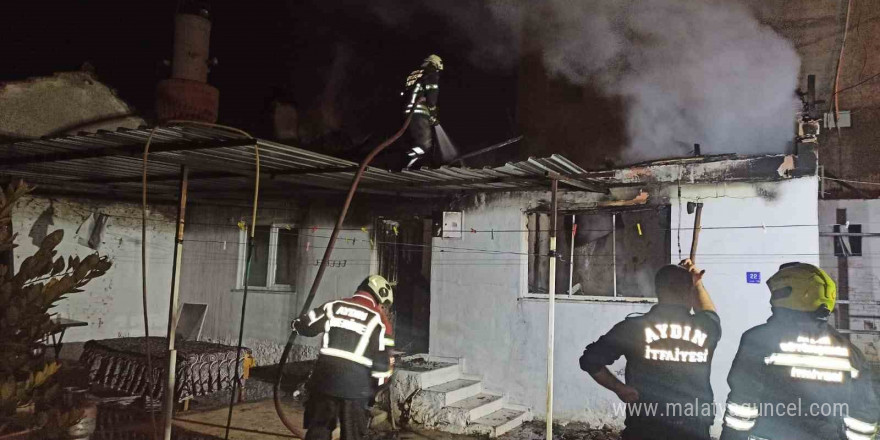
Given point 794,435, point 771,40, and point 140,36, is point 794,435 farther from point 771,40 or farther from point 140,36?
point 140,36

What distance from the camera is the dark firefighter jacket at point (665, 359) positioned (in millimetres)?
3492

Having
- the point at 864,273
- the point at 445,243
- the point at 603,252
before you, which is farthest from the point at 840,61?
the point at 445,243

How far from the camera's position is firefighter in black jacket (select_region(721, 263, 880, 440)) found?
11.4 ft

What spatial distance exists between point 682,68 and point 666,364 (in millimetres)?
7107

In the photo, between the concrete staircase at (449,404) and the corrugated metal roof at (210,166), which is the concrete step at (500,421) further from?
the corrugated metal roof at (210,166)

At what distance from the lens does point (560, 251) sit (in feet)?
27.9

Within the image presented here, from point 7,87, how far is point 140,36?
17.0ft

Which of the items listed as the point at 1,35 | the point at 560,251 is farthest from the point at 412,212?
the point at 1,35

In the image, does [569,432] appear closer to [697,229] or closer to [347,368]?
[697,229]

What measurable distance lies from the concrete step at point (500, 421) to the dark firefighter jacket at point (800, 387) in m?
4.12

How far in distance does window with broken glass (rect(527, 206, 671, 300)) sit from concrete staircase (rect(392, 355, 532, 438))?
178 centimetres

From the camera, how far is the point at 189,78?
25.5 ft

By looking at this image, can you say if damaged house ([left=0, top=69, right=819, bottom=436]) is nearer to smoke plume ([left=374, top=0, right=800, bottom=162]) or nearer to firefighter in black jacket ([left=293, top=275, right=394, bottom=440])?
firefighter in black jacket ([left=293, top=275, right=394, bottom=440])

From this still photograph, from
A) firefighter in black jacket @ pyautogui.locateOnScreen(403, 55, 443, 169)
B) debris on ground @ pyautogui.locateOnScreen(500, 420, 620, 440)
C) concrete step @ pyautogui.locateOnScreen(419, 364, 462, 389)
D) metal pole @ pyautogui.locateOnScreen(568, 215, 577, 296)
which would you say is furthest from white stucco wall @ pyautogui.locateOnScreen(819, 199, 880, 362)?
firefighter in black jacket @ pyautogui.locateOnScreen(403, 55, 443, 169)
